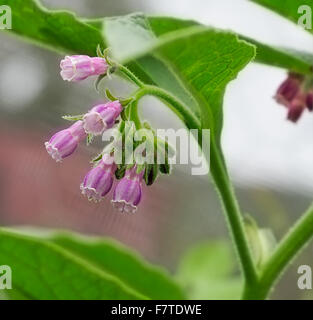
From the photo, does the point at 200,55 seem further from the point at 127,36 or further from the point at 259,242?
the point at 259,242

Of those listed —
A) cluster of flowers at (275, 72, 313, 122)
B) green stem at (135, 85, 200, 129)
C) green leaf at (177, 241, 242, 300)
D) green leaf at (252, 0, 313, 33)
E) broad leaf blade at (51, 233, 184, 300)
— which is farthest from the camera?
green leaf at (177, 241, 242, 300)

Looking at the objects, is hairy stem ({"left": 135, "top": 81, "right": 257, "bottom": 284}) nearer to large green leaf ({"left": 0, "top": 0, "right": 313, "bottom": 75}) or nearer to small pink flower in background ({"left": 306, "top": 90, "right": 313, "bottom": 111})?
large green leaf ({"left": 0, "top": 0, "right": 313, "bottom": 75})

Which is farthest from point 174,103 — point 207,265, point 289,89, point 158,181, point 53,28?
point 158,181

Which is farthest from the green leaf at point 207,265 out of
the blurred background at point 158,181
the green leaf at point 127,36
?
the green leaf at point 127,36

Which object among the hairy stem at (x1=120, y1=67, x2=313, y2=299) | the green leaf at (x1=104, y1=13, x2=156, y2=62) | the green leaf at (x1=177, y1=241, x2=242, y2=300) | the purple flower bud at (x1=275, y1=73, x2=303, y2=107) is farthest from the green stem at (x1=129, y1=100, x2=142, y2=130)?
the green leaf at (x1=177, y1=241, x2=242, y2=300)

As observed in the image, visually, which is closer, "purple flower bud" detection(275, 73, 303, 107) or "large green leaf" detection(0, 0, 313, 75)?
"large green leaf" detection(0, 0, 313, 75)

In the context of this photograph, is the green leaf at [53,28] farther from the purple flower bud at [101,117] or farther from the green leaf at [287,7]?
the green leaf at [287,7]
